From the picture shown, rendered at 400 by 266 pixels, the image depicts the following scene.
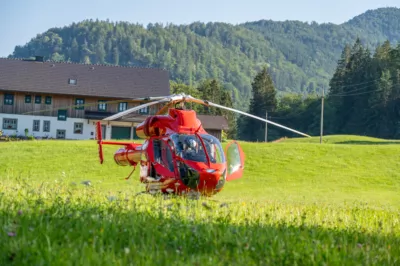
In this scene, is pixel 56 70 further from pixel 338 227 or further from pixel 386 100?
pixel 338 227

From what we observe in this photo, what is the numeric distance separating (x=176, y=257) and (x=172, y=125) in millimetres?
11220

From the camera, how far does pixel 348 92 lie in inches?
4188

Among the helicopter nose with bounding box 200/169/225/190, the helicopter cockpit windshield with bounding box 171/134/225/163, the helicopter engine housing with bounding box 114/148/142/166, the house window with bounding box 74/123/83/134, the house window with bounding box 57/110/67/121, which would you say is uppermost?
the house window with bounding box 57/110/67/121

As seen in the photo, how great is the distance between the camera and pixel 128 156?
1755cm

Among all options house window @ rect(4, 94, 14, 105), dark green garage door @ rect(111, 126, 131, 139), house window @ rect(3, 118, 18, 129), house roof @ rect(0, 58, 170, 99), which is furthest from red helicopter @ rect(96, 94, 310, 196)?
house window @ rect(4, 94, 14, 105)

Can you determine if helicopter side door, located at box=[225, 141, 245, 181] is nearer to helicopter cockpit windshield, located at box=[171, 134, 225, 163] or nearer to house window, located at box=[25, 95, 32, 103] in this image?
helicopter cockpit windshield, located at box=[171, 134, 225, 163]

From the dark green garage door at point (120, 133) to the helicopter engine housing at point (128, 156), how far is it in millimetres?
47031

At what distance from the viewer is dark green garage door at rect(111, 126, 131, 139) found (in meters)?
64.8

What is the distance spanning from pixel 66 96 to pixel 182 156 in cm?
5459

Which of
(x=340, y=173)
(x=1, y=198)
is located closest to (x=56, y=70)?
(x=340, y=173)

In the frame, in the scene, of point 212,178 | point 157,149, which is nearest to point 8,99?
point 157,149

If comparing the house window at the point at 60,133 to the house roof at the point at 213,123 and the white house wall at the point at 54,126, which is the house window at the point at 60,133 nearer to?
the white house wall at the point at 54,126

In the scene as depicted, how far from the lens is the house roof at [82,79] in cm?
6631

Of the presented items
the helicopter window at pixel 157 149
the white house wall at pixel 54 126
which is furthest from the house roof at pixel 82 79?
the helicopter window at pixel 157 149
